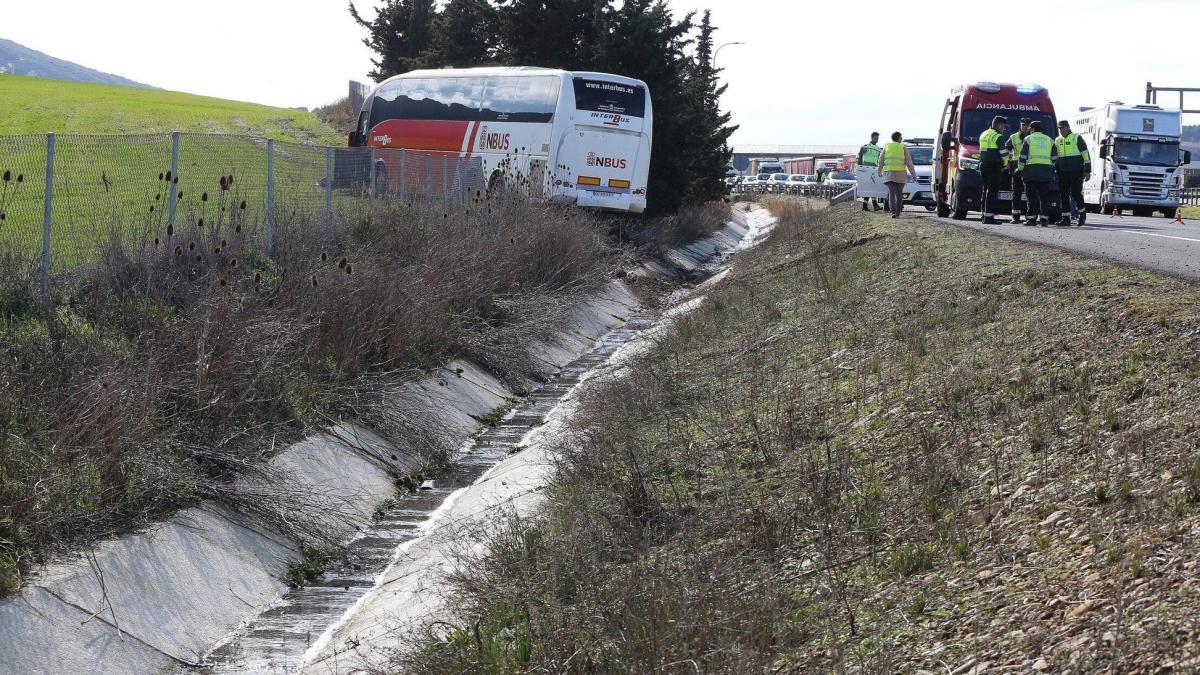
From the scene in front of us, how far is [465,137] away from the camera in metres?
31.4

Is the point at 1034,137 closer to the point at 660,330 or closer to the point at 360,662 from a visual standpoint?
the point at 660,330

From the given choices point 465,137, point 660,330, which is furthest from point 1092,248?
point 465,137

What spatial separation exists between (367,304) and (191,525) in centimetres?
531

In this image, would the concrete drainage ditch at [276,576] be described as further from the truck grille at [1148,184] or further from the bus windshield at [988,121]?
the truck grille at [1148,184]

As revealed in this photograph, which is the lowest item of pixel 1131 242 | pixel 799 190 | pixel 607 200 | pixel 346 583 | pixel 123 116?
pixel 346 583

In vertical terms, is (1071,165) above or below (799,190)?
above

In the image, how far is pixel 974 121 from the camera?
1140 inches

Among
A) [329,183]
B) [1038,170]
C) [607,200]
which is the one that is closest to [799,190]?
[607,200]

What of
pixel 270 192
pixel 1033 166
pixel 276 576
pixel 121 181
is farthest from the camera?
pixel 1033 166

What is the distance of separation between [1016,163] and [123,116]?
150ft

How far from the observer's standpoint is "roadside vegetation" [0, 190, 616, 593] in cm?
771

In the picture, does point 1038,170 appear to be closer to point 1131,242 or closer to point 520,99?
point 1131,242

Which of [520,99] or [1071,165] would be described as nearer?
[1071,165]

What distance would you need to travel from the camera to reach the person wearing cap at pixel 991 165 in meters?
25.2
